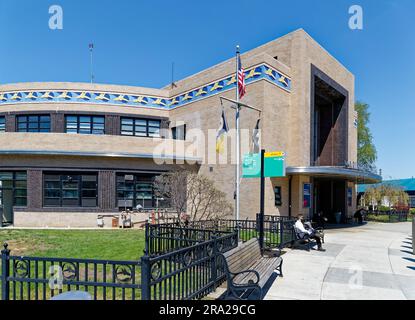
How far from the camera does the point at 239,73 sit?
52.9 ft

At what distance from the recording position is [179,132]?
79.2 feet

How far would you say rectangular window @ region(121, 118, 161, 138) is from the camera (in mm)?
23797

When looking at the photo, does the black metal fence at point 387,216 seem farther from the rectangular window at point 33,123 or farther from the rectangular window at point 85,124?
the rectangular window at point 33,123

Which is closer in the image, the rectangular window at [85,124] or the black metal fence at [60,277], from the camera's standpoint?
the black metal fence at [60,277]

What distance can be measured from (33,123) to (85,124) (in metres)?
3.99

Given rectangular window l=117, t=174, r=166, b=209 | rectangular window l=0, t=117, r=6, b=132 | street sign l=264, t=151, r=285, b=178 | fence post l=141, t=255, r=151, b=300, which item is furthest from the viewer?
rectangular window l=0, t=117, r=6, b=132

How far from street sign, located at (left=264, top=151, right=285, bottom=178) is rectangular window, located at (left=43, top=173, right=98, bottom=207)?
37.0ft

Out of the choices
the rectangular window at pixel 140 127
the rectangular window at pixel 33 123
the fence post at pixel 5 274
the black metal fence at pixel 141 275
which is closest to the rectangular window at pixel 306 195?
the rectangular window at pixel 140 127

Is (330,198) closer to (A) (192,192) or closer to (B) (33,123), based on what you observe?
(A) (192,192)

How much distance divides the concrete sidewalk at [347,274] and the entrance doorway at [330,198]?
42.3 ft

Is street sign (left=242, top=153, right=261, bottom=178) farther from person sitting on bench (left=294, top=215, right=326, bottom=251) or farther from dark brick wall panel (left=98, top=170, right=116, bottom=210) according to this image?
dark brick wall panel (left=98, top=170, right=116, bottom=210)

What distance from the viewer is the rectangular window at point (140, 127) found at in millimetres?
23797

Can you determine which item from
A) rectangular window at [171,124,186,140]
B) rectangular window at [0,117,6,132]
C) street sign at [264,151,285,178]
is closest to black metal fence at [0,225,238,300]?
street sign at [264,151,285,178]
